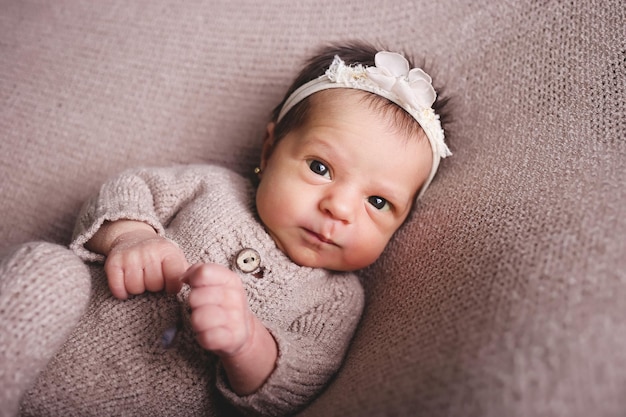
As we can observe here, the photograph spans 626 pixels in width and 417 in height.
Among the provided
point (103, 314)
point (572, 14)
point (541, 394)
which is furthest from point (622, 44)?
point (103, 314)

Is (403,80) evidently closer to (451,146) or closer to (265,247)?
(451,146)

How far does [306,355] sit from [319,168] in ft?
1.20

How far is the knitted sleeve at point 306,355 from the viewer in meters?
0.84

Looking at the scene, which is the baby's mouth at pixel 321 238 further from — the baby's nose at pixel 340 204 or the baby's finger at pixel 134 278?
the baby's finger at pixel 134 278

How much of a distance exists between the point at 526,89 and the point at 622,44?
19 cm

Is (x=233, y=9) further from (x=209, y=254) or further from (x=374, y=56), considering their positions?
(x=209, y=254)

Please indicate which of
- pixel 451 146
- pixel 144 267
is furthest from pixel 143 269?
pixel 451 146

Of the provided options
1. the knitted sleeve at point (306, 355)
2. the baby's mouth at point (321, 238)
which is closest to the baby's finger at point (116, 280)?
the knitted sleeve at point (306, 355)

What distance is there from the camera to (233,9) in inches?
53.7

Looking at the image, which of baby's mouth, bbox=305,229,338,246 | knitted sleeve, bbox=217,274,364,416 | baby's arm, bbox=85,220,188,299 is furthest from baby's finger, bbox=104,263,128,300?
baby's mouth, bbox=305,229,338,246

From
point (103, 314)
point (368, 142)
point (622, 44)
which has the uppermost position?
point (622, 44)

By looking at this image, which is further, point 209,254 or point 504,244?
point 209,254

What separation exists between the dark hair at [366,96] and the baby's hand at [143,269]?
388 mm

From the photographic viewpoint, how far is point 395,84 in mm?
1025
